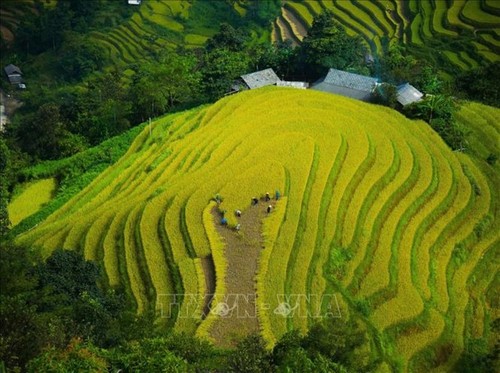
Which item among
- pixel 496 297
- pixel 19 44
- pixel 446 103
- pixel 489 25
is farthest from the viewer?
pixel 19 44

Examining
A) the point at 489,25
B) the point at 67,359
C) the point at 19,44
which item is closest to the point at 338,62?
the point at 489,25

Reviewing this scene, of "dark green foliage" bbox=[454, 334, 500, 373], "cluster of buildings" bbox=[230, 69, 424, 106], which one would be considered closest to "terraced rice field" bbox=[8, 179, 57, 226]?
"cluster of buildings" bbox=[230, 69, 424, 106]

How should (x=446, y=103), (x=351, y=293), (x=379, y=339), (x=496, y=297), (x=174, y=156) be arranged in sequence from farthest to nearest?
(x=446, y=103) → (x=174, y=156) → (x=496, y=297) → (x=351, y=293) → (x=379, y=339)

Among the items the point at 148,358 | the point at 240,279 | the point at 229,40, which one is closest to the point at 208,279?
the point at 240,279

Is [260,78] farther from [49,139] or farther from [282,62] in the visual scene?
[49,139]

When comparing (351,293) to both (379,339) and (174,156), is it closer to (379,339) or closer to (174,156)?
(379,339)

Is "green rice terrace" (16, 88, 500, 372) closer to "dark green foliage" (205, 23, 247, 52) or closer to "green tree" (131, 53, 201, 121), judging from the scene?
"green tree" (131, 53, 201, 121)

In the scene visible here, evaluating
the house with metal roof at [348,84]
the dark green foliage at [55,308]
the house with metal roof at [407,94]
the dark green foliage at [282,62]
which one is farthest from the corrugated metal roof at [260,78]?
the dark green foliage at [55,308]
